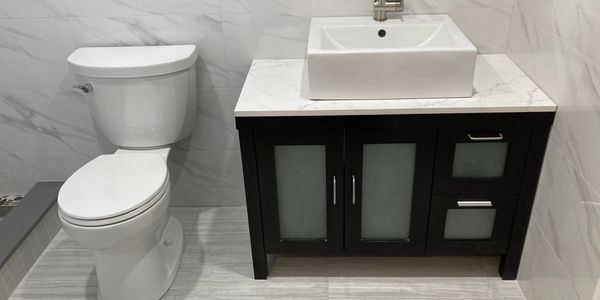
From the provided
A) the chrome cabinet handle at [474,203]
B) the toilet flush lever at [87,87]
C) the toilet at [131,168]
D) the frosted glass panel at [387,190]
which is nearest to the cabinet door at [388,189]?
the frosted glass panel at [387,190]

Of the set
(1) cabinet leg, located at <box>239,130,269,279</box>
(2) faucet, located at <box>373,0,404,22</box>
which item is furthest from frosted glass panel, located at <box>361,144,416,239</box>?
(2) faucet, located at <box>373,0,404,22</box>

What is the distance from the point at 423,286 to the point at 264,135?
843 mm

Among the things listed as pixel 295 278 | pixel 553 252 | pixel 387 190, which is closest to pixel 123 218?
pixel 295 278

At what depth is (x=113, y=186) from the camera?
176cm

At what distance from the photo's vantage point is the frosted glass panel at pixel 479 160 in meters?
1.73

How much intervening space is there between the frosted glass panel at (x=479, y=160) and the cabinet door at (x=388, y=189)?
0.10 m

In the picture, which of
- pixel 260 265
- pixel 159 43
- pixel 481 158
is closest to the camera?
pixel 481 158

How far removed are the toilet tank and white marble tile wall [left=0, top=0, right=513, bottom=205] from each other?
0.10 meters

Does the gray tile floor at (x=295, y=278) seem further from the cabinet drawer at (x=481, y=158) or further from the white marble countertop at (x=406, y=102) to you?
the white marble countertop at (x=406, y=102)

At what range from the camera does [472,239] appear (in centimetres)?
190

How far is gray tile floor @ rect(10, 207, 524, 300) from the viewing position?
195 cm

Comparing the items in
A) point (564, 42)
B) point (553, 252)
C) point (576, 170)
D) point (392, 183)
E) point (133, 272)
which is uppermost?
point (564, 42)

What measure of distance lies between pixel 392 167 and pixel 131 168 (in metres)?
0.91

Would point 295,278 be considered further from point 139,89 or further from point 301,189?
point 139,89
